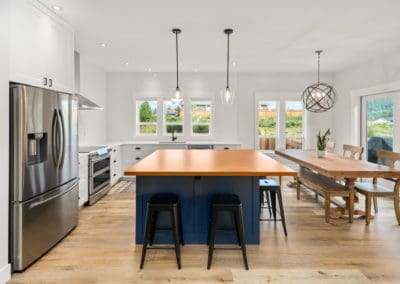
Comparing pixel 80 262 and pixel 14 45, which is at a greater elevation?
pixel 14 45

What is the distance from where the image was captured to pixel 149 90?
690 cm

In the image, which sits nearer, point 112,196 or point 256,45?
point 256,45

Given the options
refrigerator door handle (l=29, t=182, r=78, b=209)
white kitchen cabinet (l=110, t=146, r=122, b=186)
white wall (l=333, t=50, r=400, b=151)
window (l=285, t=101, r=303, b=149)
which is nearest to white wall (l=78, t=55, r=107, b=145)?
white kitchen cabinet (l=110, t=146, r=122, b=186)

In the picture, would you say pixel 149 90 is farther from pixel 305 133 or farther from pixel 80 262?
pixel 80 262

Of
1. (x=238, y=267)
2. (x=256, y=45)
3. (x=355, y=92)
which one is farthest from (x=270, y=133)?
(x=238, y=267)

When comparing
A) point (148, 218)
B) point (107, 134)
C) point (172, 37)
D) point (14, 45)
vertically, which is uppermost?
point (172, 37)

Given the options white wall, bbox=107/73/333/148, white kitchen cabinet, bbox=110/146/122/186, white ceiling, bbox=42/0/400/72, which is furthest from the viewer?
white wall, bbox=107/73/333/148

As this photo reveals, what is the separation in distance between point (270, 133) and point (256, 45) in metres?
3.02

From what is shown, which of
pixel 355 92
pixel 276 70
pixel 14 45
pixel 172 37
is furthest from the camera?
pixel 276 70

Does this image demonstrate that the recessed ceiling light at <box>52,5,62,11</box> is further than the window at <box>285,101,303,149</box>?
No

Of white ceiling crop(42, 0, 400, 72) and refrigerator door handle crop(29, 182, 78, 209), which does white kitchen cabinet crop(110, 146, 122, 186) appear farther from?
refrigerator door handle crop(29, 182, 78, 209)

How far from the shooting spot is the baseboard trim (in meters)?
2.25

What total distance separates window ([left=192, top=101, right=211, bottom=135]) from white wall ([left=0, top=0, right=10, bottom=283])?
16.1 ft

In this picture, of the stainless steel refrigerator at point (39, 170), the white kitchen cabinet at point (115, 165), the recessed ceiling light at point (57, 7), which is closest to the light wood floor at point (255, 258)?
the stainless steel refrigerator at point (39, 170)
